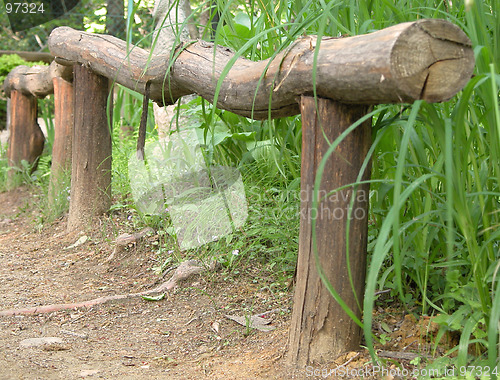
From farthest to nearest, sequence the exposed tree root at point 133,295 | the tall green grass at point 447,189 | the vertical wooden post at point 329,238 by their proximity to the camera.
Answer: the exposed tree root at point 133,295, the vertical wooden post at point 329,238, the tall green grass at point 447,189

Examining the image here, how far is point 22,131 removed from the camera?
5098 mm

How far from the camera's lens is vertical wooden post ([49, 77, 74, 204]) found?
408 centimetres

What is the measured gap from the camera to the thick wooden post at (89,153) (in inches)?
142

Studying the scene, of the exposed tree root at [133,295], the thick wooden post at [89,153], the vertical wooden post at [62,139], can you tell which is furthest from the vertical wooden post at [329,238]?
the vertical wooden post at [62,139]

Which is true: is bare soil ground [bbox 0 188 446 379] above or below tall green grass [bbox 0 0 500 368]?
below

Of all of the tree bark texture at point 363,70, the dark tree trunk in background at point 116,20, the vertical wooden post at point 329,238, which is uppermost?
the dark tree trunk in background at point 116,20

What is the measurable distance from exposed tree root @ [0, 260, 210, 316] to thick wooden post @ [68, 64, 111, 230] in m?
1.16

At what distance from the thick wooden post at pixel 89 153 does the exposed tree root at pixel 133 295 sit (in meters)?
1.16

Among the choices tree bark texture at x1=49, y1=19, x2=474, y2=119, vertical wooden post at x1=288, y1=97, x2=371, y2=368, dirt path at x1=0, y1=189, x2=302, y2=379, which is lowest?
dirt path at x1=0, y1=189, x2=302, y2=379

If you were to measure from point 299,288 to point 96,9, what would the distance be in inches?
294

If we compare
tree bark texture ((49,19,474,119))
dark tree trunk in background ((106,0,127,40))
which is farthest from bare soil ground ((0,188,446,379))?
dark tree trunk in background ((106,0,127,40))

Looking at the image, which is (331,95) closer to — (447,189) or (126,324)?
(447,189)

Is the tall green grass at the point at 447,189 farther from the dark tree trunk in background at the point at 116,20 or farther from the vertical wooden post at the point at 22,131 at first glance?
the dark tree trunk in background at the point at 116,20

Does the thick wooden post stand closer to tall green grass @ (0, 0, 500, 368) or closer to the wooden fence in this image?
the wooden fence
